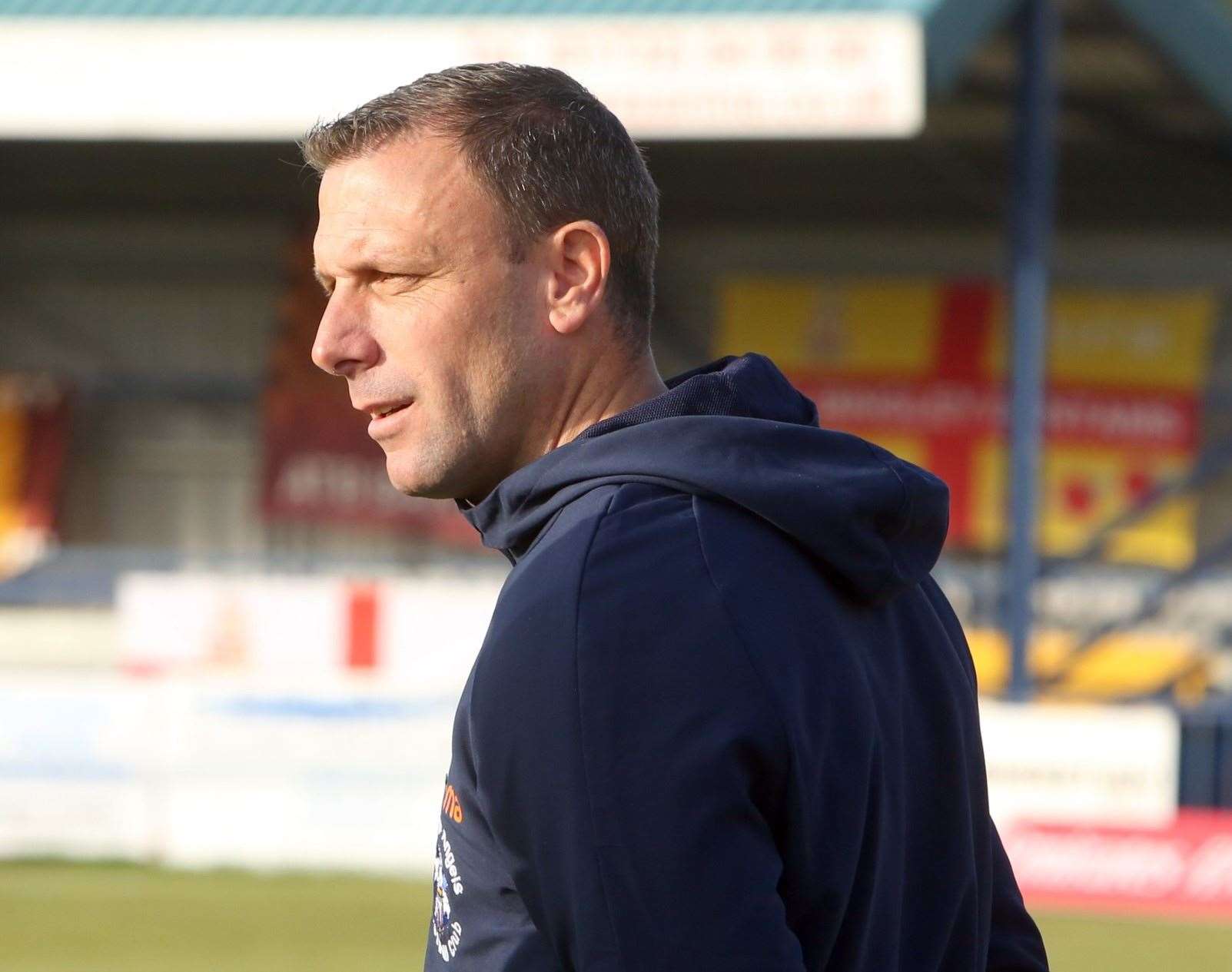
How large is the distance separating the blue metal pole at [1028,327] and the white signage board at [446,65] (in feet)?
4.45

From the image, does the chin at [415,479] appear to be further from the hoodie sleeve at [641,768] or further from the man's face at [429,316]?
the hoodie sleeve at [641,768]

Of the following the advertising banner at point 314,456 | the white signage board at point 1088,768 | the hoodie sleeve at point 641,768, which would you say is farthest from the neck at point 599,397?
the advertising banner at point 314,456

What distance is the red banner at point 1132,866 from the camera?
840cm

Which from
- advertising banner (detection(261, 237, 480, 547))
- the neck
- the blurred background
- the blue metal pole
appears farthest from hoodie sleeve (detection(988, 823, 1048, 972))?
advertising banner (detection(261, 237, 480, 547))

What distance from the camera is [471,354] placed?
150 cm

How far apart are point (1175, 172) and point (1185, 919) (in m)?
6.83

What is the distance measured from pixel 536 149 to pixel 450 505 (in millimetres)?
12652

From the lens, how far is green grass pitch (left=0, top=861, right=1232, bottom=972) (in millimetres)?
7328

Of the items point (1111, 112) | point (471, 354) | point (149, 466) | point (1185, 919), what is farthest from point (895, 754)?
point (149, 466)

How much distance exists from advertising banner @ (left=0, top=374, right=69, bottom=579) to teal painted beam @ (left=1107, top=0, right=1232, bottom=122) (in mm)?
8367

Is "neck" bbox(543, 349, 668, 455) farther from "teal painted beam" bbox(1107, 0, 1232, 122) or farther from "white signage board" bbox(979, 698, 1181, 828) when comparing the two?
"teal painted beam" bbox(1107, 0, 1232, 122)

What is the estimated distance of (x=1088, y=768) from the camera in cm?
862

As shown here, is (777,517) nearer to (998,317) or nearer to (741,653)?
(741,653)

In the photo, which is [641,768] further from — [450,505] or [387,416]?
[450,505]
